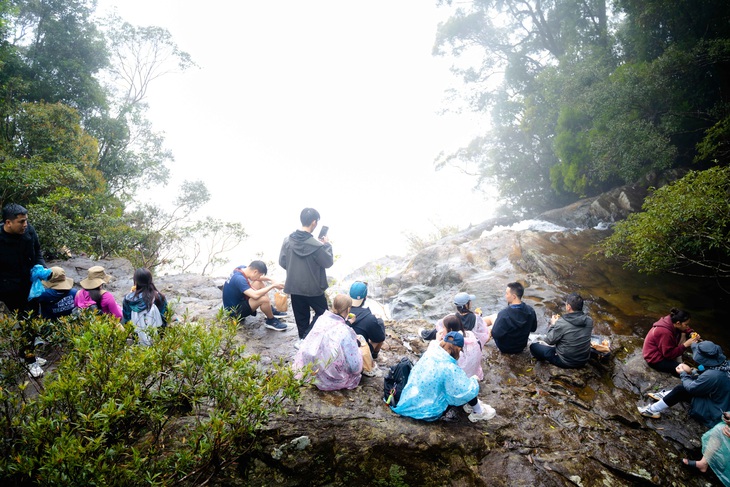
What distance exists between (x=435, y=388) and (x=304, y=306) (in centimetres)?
249

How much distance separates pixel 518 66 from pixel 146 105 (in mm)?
24646

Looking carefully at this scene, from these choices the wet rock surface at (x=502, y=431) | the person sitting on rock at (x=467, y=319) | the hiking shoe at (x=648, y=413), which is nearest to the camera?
the wet rock surface at (x=502, y=431)

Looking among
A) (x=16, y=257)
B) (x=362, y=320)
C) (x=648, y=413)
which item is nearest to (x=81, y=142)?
(x=16, y=257)

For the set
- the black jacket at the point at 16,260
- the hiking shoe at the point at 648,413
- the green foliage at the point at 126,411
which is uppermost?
the black jacket at the point at 16,260

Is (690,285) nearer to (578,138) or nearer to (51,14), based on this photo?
(578,138)

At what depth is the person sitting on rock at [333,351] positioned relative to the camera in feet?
13.4

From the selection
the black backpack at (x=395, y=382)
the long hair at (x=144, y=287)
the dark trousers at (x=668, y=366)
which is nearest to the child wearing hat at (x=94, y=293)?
the long hair at (x=144, y=287)

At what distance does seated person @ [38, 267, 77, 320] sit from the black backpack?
436cm

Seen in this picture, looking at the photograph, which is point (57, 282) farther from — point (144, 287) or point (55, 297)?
point (144, 287)

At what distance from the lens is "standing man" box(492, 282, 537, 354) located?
5844mm

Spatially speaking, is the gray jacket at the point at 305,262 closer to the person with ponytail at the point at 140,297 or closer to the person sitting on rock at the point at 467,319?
the person with ponytail at the point at 140,297

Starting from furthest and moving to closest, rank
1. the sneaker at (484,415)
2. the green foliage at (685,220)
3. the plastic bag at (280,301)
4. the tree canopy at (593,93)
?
the tree canopy at (593,93)
the green foliage at (685,220)
the plastic bag at (280,301)
the sneaker at (484,415)

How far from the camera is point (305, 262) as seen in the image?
5.07 metres

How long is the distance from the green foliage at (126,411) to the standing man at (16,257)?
191 centimetres
